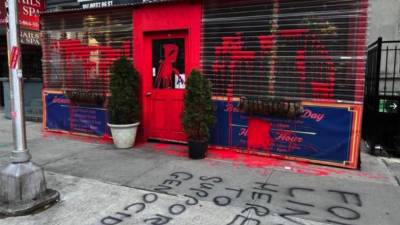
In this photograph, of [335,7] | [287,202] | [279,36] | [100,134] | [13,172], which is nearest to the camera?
[13,172]

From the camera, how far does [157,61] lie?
6043 mm

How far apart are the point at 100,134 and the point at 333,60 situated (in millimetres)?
4736

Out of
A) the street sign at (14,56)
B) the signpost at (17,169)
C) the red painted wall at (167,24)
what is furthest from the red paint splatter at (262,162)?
the street sign at (14,56)

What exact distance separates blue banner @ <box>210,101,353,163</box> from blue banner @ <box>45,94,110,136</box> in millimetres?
2557

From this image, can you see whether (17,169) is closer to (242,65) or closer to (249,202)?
(249,202)

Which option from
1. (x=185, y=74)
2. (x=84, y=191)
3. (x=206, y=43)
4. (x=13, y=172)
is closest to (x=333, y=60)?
(x=206, y=43)

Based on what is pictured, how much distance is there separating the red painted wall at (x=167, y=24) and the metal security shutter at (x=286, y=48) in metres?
0.17

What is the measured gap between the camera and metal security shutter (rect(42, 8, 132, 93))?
630 centimetres

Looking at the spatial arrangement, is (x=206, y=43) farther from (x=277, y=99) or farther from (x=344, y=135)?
(x=344, y=135)

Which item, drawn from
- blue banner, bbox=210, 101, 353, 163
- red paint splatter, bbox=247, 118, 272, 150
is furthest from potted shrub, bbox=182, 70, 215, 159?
red paint splatter, bbox=247, 118, 272, 150

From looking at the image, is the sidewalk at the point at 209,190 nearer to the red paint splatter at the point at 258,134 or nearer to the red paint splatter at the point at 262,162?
the red paint splatter at the point at 262,162

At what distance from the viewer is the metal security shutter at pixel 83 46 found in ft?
20.7

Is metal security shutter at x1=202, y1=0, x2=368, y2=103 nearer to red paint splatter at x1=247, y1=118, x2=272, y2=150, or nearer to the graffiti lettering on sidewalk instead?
red paint splatter at x1=247, y1=118, x2=272, y2=150

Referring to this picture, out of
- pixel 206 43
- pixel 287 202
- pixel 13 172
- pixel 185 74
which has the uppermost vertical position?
pixel 206 43
